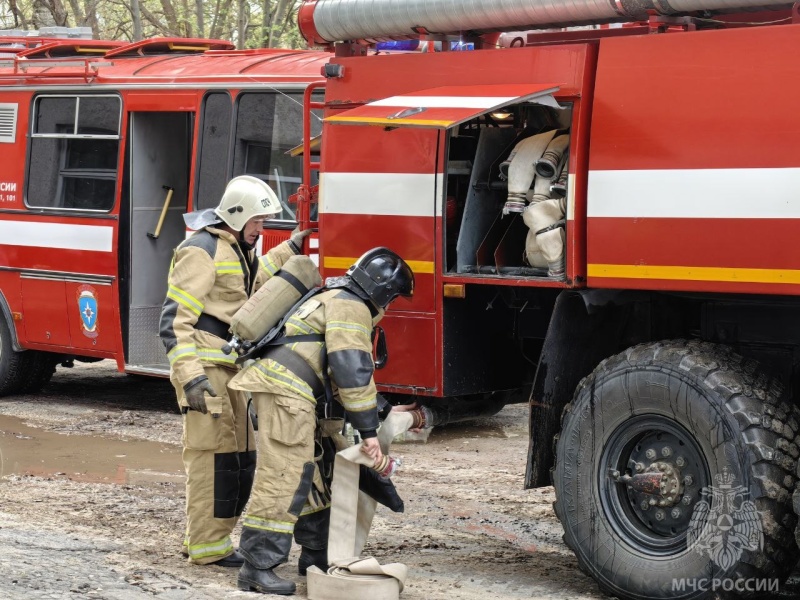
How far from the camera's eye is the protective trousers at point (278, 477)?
5.51 m

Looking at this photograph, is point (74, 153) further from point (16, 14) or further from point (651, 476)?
point (16, 14)

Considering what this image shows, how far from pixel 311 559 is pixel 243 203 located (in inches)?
65.6

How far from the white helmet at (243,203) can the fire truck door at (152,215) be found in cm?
413

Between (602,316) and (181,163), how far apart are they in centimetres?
561

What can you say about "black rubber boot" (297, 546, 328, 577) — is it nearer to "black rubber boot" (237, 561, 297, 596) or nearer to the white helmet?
"black rubber boot" (237, 561, 297, 596)

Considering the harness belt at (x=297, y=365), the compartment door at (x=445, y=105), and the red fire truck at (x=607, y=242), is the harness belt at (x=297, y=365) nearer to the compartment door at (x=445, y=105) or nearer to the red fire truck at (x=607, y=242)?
the red fire truck at (x=607, y=242)

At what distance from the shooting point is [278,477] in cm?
552

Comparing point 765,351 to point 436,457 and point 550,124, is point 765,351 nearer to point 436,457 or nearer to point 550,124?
point 550,124

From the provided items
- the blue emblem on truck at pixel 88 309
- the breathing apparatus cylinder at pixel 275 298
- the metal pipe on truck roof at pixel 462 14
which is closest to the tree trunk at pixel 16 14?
the blue emblem on truck at pixel 88 309

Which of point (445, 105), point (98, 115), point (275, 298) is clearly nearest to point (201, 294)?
point (275, 298)

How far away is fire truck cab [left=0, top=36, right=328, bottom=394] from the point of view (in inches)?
374

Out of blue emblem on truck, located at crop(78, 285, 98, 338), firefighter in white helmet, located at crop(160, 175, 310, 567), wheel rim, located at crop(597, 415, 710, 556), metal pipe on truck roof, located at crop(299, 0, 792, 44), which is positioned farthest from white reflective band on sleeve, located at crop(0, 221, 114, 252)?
wheel rim, located at crop(597, 415, 710, 556)

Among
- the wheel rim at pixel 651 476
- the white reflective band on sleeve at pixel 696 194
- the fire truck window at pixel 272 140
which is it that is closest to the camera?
the white reflective band on sleeve at pixel 696 194

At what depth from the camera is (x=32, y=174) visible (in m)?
10.9
